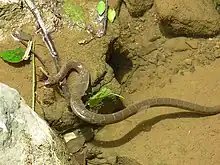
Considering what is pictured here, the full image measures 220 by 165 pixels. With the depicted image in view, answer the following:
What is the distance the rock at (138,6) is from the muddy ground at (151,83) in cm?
7

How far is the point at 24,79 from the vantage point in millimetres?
5266

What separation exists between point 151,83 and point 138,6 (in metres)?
1.13

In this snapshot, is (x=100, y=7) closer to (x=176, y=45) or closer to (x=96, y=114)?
(x=176, y=45)

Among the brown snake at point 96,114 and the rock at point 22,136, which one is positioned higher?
the rock at point 22,136

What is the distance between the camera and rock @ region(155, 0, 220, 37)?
5977mm

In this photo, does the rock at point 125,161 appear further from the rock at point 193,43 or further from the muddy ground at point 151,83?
the rock at point 193,43

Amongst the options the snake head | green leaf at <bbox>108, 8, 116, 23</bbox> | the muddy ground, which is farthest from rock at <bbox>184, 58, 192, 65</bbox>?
the snake head

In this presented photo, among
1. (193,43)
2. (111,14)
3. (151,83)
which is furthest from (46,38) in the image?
(193,43)

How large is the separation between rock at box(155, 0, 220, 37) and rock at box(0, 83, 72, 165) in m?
2.57

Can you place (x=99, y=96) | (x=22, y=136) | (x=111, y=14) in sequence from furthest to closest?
(x=111, y=14), (x=99, y=96), (x=22, y=136)

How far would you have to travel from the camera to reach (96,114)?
521cm

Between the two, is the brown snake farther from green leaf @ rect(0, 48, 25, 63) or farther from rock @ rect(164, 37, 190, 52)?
rock @ rect(164, 37, 190, 52)

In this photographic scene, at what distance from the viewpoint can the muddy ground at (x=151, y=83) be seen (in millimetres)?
5359

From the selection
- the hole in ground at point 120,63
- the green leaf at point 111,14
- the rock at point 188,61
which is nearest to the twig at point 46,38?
the green leaf at point 111,14
